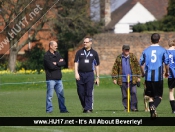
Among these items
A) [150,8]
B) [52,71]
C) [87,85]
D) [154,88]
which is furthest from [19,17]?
[150,8]

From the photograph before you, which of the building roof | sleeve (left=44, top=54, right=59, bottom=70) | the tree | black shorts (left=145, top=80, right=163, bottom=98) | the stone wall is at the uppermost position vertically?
the building roof

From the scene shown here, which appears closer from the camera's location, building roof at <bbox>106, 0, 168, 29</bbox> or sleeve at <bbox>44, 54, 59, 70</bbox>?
sleeve at <bbox>44, 54, 59, 70</bbox>

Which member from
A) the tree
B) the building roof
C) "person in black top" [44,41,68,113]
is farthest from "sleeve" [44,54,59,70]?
the building roof

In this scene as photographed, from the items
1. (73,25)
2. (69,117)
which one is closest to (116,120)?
(69,117)

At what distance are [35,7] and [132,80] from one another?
27.5 m

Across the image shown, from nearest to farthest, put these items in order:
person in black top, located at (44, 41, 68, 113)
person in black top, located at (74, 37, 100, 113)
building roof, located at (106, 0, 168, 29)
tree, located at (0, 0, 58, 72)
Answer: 1. person in black top, located at (74, 37, 100, 113)
2. person in black top, located at (44, 41, 68, 113)
3. tree, located at (0, 0, 58, 72)
4. building roof, located at (106, 0, 168, 29)

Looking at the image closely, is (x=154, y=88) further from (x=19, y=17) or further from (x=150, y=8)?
(x=150, y=8)

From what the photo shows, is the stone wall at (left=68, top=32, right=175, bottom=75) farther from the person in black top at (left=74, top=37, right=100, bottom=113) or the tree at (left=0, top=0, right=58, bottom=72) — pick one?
the person in black top at (left=74, top=37, right=100, bottom=113)

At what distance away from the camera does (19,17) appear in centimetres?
4747

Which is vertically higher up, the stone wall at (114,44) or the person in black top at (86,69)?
the stone wall at (114,44)

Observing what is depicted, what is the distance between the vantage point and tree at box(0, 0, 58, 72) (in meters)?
46.7

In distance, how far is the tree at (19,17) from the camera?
153 feet

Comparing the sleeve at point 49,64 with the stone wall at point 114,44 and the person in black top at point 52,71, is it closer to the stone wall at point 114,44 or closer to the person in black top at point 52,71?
the person in black top at point 52,71

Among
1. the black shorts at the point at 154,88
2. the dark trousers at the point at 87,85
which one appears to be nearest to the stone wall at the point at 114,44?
the dark trousers at the point at 87,85
